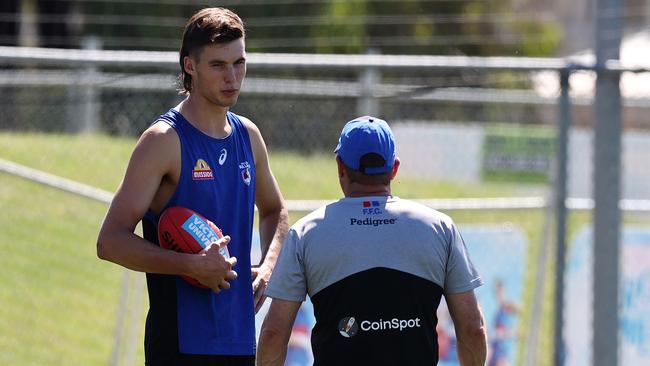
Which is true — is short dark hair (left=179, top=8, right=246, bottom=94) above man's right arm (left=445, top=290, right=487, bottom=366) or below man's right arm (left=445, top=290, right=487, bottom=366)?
above

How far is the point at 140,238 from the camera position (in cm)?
406

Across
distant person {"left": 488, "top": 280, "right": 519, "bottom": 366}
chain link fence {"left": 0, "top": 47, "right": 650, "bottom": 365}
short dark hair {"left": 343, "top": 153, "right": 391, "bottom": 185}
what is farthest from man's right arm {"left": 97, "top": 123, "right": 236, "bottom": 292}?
distant person {"left": 488, "top": 280, "right": 519, "bottom": 366}

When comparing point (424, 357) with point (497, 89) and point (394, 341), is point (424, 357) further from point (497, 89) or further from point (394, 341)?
point (497, 89)

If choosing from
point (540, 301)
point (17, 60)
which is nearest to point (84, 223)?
point (17, 60)

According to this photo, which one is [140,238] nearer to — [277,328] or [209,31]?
[277,328]

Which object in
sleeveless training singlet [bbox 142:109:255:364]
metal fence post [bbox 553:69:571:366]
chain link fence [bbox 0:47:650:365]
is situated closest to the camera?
sleeveless training singlet [bbox 142:109:255:364]

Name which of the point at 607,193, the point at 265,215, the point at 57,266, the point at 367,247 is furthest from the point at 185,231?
the point at 57,266

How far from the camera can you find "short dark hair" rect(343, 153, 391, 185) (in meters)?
3.98

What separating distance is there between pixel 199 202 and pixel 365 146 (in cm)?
69

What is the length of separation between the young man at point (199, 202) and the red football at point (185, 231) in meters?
0.05

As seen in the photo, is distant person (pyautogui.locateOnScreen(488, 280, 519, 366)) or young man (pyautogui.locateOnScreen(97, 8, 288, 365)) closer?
young man (pyautogui.locateOnScreen(97, 8, 288, 365))

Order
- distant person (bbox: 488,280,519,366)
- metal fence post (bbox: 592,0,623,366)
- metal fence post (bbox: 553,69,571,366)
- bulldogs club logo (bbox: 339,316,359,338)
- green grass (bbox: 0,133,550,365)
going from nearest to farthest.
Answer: bulldogs club logo (bbox: 339,316,359,338), metal fence post (bbox: 592,0,623,366), metal fence post (bbox: 553,69,571,366), distant person (bbox: 488,280,519,366), green grass (bbox: 0,133,550,365)

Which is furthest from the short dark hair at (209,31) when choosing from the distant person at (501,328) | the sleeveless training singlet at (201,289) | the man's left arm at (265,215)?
the distant person at (501,328)

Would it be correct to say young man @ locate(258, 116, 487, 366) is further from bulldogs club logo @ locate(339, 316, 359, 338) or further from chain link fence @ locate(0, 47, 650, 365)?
chain link fence @ locate(0, 47, 650, 365)
